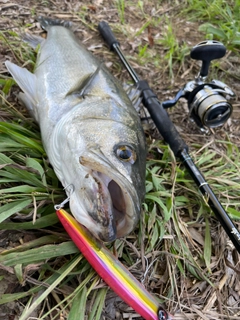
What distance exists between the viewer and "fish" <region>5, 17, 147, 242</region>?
1727mm

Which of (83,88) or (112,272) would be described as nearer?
(112,272)

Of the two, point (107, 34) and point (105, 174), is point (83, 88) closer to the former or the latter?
point (105, 174)

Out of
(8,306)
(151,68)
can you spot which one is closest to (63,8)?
(151,68)

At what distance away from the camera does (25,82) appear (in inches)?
101

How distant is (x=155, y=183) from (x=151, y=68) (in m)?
1.66

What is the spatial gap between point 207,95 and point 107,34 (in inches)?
54.4

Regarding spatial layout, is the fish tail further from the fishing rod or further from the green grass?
the green grass

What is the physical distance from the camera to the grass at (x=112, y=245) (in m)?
1.82

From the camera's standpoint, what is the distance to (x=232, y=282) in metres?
2.30

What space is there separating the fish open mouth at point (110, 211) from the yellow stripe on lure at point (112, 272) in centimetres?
15

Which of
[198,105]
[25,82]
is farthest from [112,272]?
[198,105]

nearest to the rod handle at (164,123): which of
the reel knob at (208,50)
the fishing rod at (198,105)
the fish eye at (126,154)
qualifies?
the fishing rod at (198,105)

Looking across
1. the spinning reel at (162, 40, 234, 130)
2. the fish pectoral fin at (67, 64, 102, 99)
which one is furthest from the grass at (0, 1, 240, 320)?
the fish pectoral fin at (67, 64, 102, 99)

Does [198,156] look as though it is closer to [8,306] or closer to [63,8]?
[8,306]
